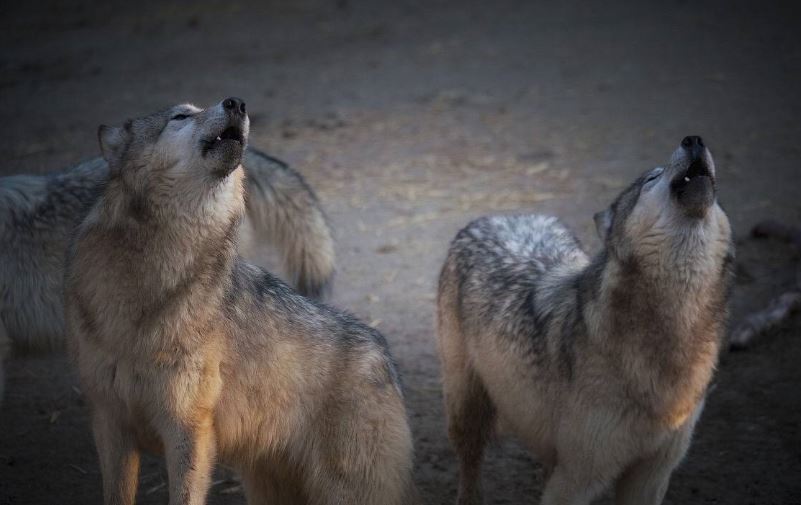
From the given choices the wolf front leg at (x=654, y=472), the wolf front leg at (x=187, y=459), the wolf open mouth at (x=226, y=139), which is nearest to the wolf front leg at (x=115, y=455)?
the wolf front leg at (x=187, y=459)

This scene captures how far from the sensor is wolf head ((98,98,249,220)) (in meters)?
3.93

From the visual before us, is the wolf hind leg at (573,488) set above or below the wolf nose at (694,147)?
below

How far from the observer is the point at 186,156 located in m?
3.95

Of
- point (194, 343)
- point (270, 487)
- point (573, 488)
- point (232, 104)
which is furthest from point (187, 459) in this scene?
point (573, 488)

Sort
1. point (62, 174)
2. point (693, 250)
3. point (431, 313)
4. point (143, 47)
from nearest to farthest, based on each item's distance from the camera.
Result: point (693, 250) < point (62, 174) < point (431, 313) < point (143, 47)

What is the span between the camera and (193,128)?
3.98 meters

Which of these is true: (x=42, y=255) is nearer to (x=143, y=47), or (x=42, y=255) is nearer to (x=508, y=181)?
(x=508, y=181)

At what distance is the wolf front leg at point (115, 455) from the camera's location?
4.16m

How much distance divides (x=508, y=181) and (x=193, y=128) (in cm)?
628

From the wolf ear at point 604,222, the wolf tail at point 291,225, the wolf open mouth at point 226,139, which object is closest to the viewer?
the wolf open mouth at point 226,139

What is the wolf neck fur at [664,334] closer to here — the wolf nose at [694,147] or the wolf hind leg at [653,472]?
the wolf hind leg at [653,472]

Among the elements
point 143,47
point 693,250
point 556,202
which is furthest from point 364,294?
point 143,47

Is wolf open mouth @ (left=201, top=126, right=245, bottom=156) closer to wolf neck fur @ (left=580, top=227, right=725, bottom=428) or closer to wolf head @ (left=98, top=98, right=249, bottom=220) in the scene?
wolf head @ (left=98, top=98, right=249, bottom=220)

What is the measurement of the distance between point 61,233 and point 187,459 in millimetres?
2319
